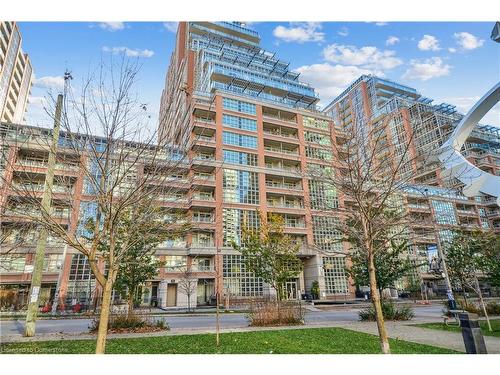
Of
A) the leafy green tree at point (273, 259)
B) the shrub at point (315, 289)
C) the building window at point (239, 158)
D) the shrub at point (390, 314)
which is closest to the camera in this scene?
the shrub at point (390, 314)

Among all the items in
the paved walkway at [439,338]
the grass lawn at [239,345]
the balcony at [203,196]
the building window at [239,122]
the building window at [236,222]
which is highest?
the building window at [239,122]

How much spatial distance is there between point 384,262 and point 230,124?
1208 inches

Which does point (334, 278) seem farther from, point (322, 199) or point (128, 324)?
point (128, 324)

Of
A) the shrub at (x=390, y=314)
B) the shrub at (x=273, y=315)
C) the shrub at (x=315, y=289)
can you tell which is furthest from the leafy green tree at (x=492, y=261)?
the shrub at (x=315, y=289)

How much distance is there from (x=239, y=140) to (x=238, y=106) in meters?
5.68

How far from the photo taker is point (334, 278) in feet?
142

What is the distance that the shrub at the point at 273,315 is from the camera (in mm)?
16125

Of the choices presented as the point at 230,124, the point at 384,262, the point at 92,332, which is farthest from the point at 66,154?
the point at 230,124

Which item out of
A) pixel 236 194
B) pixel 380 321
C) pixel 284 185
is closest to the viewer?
pixel 380 321

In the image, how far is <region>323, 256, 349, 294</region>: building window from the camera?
4256 centimetres

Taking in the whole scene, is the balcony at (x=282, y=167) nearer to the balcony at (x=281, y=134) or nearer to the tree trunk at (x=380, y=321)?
the balcony at (x=281, y=134)

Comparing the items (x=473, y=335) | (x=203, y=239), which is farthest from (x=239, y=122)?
(x=473, y=335)

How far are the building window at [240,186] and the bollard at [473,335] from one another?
1409 inches

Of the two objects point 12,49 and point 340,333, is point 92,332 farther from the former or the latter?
point 12,49
